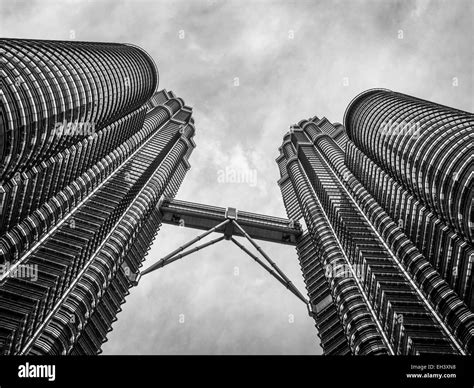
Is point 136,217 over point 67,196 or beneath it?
over

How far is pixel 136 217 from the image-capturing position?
11262 centimetres

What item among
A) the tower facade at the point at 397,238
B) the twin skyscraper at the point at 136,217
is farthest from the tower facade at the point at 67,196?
the tower facade at the point at 397,238

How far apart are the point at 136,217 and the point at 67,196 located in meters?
23.0

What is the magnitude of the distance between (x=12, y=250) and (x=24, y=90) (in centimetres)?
2794

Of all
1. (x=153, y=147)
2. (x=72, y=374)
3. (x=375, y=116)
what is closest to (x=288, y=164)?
(x=153, y=147)

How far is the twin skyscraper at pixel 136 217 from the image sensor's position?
63312 millimetres

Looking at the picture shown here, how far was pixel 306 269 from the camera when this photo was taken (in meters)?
124

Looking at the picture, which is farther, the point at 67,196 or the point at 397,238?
the point at 397,238

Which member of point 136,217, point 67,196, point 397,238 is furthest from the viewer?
point 136,217

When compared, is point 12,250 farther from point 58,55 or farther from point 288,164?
point 288,164

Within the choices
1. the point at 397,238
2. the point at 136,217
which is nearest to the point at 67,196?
the point at 136,217

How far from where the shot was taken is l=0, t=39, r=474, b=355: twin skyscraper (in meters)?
63.3

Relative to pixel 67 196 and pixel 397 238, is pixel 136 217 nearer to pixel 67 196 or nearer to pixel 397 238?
pixel 67 196

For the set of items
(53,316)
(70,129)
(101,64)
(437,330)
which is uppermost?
(101,64)
